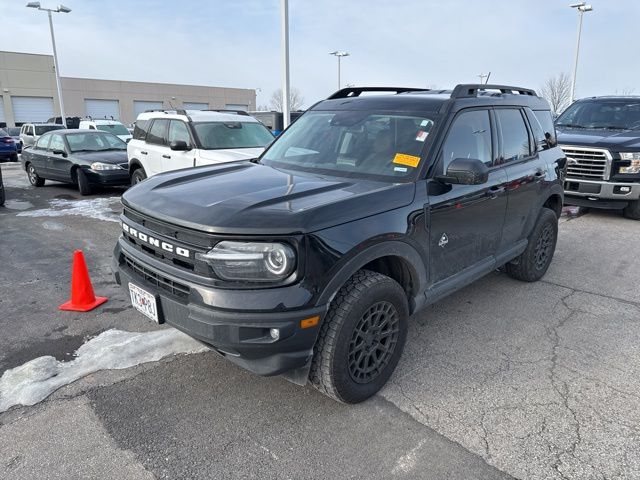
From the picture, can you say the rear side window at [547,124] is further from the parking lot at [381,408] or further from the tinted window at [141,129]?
the tinted window at [141,129]

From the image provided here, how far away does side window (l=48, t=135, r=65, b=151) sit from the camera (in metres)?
11.3

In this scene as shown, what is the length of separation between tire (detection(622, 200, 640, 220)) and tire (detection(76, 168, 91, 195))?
1108cm

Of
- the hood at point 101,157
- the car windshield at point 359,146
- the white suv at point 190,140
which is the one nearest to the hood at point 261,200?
the car windshield at point 359,146

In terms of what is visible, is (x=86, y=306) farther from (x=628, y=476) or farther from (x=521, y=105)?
(x=521, y=105)

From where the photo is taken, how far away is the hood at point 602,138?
8086 mm

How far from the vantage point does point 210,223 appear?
2.58m

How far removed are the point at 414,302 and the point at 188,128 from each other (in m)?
6.29

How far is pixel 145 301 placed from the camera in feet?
9.68

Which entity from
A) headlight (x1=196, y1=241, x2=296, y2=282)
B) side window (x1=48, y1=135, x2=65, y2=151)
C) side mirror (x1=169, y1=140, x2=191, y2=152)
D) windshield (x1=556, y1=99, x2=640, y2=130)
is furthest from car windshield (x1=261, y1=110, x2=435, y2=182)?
side window (x1=48, y1=135, x2=65, y2=151)

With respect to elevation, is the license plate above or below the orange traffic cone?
above

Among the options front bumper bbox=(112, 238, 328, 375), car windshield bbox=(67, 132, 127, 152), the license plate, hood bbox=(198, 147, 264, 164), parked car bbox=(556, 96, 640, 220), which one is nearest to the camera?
front bumper bbox=(112, 238, 328, 375)

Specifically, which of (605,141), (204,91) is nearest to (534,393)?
(605,141)

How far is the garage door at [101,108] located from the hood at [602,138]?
178 ft

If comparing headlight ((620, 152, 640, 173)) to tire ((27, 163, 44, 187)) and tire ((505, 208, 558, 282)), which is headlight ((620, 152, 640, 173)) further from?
tire ((27, 163, 44, 187))
